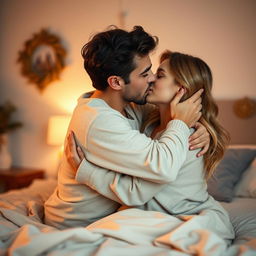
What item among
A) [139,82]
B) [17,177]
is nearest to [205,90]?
[139,82]

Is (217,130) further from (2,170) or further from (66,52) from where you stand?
(2,170)

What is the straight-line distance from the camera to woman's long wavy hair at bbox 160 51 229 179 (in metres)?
1.36

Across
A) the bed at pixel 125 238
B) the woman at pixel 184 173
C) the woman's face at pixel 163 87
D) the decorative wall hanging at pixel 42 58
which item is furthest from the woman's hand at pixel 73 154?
the decorative wall hanging at pixel 42 58

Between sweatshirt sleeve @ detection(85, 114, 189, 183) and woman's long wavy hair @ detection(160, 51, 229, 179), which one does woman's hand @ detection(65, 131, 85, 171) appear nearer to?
sweatshirt sleeve @ detection(85, 114, 189, 183)

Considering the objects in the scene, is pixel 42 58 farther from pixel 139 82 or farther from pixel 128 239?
pixel 128 239

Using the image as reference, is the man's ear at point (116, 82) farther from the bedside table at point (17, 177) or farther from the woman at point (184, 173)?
the bedside table at point (17, 177)

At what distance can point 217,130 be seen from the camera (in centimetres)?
142

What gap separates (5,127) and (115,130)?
2548 millimetres

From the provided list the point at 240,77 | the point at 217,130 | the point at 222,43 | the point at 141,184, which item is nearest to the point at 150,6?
the point at 222,43

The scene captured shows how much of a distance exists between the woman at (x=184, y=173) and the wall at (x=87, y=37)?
861 millimetres

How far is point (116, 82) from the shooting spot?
1.39m

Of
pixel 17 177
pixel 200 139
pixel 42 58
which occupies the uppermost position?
pixel 42 58

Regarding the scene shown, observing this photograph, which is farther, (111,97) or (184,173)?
(111,97)

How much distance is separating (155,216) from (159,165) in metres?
0.18
